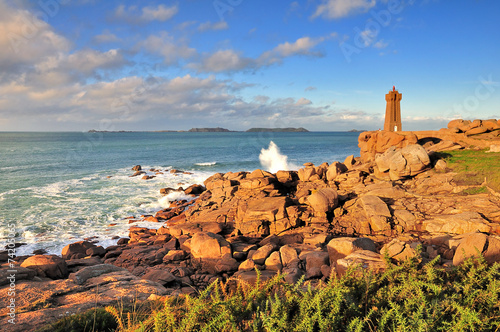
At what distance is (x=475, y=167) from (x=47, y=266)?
24.6 meters

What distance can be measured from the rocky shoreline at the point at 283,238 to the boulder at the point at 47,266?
29 mm

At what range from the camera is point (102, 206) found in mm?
25906

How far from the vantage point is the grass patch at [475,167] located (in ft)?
56.9

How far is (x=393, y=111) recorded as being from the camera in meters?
39.2

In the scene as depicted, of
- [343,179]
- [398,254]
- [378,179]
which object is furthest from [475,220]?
[343,179]

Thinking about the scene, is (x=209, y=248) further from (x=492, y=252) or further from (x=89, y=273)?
(x=492, y=252)

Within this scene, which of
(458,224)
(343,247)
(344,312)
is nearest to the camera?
(344,312)

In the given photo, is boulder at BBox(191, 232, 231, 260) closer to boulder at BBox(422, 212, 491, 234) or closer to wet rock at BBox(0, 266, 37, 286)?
wet rock at BBox(0, 266, 37, 286)

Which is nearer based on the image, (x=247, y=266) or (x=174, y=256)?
(x=247, y=266)

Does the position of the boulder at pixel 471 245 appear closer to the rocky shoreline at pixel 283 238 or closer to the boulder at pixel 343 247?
the rocky shoreline at pixel 283 238

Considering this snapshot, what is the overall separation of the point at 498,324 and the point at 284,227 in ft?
43.8

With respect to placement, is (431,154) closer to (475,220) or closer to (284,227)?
(475,220)

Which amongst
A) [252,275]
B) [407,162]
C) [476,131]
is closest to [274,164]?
[476,131]

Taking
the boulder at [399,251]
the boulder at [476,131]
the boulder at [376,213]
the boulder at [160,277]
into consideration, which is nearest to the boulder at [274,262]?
the boulder at [160,277]
